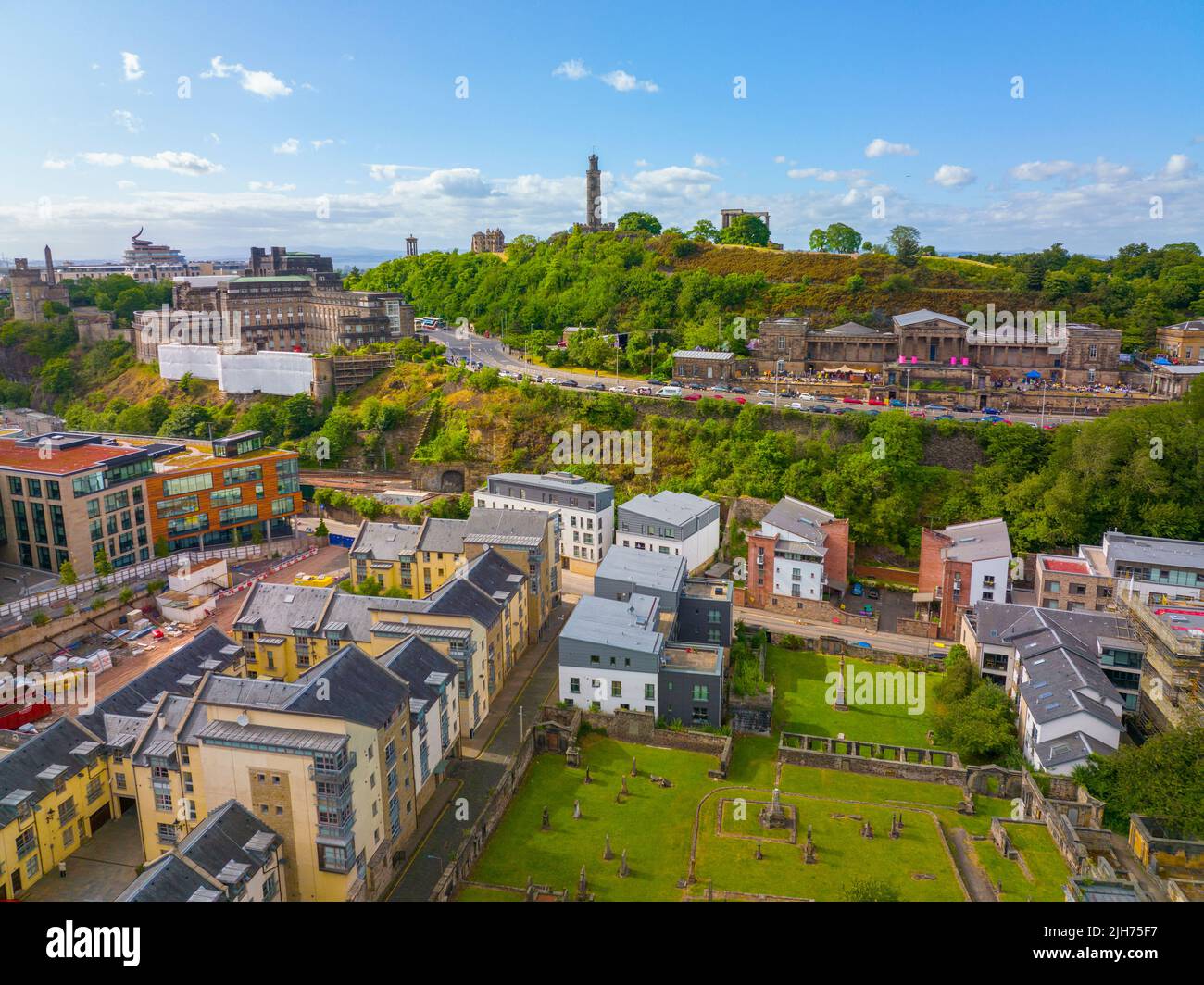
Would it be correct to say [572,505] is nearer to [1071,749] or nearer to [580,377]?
[580,377]

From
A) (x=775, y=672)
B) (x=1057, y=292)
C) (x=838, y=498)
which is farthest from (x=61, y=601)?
(x=1057, y=292)

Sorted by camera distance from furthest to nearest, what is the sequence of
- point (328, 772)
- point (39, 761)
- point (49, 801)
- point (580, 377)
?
1. point (580, 377)
2. point (39, 761)
3. point (49, 801)
4. point (328, 772)

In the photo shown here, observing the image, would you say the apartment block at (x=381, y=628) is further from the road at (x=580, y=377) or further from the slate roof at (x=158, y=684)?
the road at (x=580, y=377)

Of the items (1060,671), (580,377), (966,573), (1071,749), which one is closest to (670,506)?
(966,573)

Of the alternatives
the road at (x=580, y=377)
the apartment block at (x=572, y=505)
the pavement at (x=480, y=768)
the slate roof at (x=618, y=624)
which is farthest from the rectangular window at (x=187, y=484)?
the road at (x=580, y=377)

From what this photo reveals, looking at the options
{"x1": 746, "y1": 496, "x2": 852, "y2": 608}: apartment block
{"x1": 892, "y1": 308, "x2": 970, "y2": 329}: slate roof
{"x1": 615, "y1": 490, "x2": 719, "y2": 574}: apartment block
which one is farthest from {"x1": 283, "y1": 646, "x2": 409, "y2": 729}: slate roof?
{"x1": 892, "y1": 308, "x2": 970, "y2": 329}: slate roof

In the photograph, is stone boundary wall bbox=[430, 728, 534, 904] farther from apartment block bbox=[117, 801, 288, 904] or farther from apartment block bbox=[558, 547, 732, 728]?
apartment block bbox=[117, 801, 288, 904]
